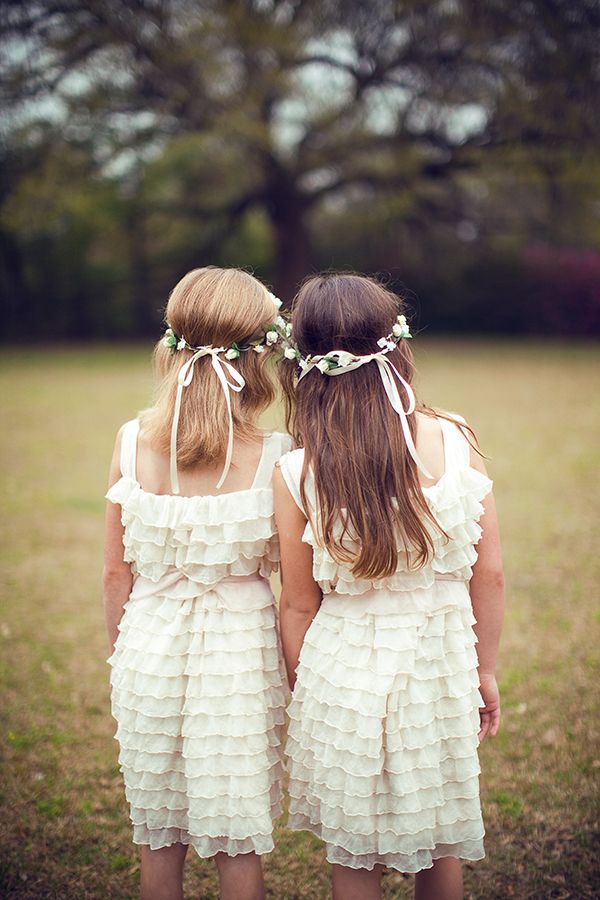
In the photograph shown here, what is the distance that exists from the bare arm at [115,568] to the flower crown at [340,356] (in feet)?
1.78

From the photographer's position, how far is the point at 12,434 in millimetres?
8562

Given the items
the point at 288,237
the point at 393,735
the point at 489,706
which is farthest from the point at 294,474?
the point at 288,237

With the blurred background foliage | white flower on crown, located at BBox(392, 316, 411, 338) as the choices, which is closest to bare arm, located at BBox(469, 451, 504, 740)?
white flower on crown, located at BBox(392, 316, 411, 338)

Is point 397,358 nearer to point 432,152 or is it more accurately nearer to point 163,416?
point 163,416

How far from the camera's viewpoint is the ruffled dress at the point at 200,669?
5.88ft

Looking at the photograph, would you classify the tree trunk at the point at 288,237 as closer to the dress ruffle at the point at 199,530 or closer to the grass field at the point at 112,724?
the grass field at the point at 112,724

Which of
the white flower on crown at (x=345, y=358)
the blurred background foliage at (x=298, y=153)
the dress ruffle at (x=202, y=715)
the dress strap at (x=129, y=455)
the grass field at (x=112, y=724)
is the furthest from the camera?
the blurred background foliage at (x=298, y=153)

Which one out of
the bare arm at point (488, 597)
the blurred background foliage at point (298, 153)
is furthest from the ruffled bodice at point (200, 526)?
the blurred background foliage at point (298, 153)

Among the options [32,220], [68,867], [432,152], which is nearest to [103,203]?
[32,220]

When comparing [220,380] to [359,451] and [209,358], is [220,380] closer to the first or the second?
[209,358]

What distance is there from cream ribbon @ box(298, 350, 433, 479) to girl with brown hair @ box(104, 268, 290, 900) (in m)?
0.23

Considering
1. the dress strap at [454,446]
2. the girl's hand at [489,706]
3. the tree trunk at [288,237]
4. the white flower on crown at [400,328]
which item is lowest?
the girl's hand at [489,706]

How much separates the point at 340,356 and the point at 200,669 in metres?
0.84

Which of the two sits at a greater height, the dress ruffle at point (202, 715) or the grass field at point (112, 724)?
the dress ruffle at point (202, 715)
